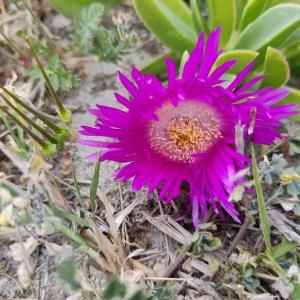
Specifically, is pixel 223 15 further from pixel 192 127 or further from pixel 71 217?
pixel 71 217

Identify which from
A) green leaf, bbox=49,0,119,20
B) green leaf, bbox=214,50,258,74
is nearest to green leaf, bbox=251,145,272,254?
green leaf, bbox=214,50,258,74

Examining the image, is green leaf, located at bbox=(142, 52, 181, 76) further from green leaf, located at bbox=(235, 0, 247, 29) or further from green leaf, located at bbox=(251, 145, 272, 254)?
green leaf, located at bbox=(251, 145, 272, 254)

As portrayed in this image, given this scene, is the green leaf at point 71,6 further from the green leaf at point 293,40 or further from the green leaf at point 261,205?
the green leaf at point 261,205

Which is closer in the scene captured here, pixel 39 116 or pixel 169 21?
pixel 39 116

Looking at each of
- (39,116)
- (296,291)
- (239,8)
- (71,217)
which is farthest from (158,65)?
(296,291)

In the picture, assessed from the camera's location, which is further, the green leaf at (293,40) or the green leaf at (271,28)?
the green leaf at (293,40)

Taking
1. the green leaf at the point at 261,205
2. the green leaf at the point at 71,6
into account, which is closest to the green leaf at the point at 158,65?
the green leaf at the point at 71,6
